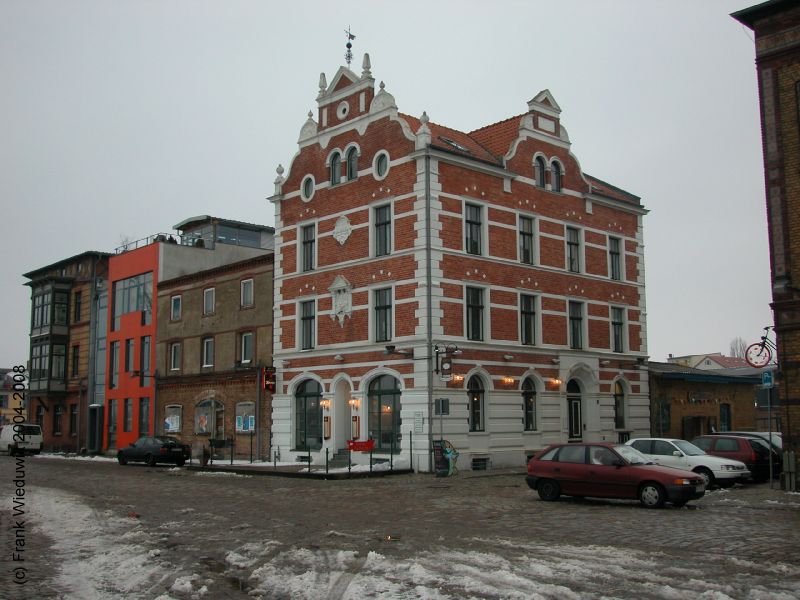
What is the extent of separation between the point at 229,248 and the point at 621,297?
2429cm

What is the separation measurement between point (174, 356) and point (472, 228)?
20591mm

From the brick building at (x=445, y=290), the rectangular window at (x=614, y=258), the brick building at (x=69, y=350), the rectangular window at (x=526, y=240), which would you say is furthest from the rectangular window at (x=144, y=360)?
the rectangular window at (x=614, y=258)

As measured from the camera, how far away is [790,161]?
2356cm

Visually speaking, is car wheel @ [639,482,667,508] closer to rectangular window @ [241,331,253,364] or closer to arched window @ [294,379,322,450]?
arched window @ [294,379,322,450]

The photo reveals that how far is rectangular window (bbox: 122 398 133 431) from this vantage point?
49.1 meters

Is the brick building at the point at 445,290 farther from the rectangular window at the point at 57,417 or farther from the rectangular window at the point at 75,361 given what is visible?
the rectangular window at the point at 57,417

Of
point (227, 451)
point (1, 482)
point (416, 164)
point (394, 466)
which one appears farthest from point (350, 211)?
point (1, 482)

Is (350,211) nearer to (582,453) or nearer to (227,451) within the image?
(227,451)

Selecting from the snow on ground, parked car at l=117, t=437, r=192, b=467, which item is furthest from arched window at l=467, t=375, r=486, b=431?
the snow on ground

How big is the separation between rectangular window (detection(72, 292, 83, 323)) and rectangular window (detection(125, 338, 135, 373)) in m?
7.62

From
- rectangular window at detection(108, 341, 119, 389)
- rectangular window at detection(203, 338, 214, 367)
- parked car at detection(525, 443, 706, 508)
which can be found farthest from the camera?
rectangular window at detection(108, 341, 119, 389)

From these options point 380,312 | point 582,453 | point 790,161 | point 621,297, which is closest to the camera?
point 582,453

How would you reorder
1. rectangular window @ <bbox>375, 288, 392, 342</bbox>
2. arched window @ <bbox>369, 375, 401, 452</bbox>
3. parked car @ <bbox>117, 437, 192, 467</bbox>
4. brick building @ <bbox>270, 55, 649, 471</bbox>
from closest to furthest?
brick building @ <bbox>270, 55, 649, 471</bbox> → arched window @ <bbox>369, 375, 401, 452</bbox> → rectangular window @ <bbox>375, 288, 392, 342</bbox> → parked car @ <bbox>117, 437, 192, 467</bbox>

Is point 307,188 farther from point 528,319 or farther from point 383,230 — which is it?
point 528,319
